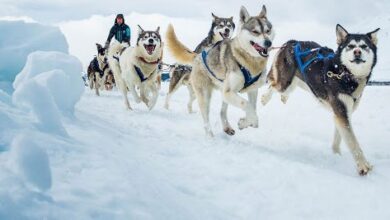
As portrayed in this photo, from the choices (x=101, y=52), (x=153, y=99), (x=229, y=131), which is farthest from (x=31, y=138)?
(x=101, y=52)

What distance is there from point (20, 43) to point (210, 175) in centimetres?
564

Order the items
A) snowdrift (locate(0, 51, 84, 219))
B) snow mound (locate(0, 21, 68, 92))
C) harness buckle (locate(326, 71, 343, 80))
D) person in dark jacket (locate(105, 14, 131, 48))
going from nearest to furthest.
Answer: snowdrift (locate(0, 51, 84, 219)), harness buckle (locate(326, 71, 343, 80)), snow mound (locate(0, 21, 68, 92)), person in dark jacket (locate(105, 14, 131, 48))

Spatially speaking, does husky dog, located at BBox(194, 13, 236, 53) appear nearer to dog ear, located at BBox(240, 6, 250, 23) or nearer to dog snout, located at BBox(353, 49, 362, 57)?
dog ear, located at BBox(240, 6, 250, 23)

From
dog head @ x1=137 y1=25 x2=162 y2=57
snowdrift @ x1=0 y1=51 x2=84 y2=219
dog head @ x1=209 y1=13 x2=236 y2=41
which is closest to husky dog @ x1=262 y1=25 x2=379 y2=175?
snowdrift @ x1=0 y1=51 x2=84 y2=219

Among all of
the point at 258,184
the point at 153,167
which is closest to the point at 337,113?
the point at 258,184

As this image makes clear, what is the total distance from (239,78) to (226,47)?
0.52 metres

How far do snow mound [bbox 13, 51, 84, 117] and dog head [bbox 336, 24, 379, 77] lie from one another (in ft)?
8.91

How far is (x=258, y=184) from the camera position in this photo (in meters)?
3.61

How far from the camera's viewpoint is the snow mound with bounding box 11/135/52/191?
2.10 m

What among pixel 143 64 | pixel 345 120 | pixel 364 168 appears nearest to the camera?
pixel 364 168

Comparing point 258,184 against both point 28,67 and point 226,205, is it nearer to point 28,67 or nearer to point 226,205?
point 226,205

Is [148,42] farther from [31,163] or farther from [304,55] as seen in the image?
[31,163]

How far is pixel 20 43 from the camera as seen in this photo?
8.09m

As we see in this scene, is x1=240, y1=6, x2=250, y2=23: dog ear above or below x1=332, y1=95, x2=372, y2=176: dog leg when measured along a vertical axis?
above
